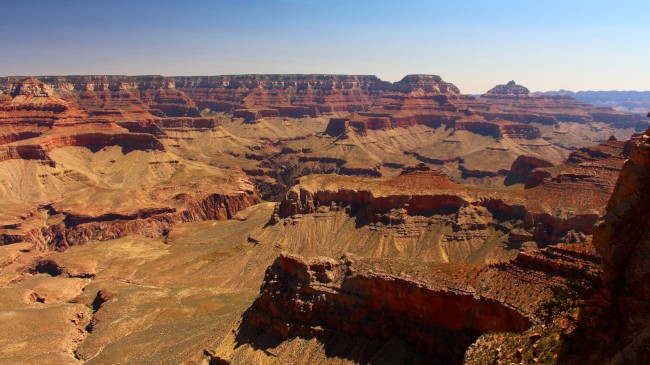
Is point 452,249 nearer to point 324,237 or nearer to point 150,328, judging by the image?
point 324,237

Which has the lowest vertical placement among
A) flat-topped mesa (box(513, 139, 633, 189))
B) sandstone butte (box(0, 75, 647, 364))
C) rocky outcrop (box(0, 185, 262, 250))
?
rocky outcrop (box(0, 185, 262, 250))

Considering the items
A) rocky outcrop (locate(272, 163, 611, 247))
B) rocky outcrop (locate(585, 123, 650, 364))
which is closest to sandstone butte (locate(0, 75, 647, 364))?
rocky outcrop (locate(585, 123, 650, 364))

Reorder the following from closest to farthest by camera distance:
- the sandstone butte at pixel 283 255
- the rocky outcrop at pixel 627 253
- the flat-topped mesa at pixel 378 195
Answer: the rocky outcrop at pixel 627 253
the sandstone butte at pixel 283 255
the flat-topped mesa at pixel 378 195

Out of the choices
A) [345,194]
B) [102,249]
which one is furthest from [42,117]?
[345,194]

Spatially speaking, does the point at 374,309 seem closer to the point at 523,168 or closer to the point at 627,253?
the point at 627,253

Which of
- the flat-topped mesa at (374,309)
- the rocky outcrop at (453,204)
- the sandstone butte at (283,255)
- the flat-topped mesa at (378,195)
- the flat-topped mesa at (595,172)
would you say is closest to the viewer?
the flat-topped mesa at (374,309)

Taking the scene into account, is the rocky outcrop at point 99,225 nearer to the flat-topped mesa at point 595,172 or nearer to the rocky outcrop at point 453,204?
the rocky outcrop at point 453,204

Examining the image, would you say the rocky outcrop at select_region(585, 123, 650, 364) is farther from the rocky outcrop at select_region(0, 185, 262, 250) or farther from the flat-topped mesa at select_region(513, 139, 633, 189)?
the rocky outcrop at select_region(0, 185, 262, 250)

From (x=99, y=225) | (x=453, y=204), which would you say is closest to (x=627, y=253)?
(x=453, y=204)

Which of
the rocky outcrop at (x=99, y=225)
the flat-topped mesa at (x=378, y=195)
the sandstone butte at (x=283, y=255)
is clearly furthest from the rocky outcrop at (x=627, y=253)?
the rocky outcrop at (x=99, y=225)
